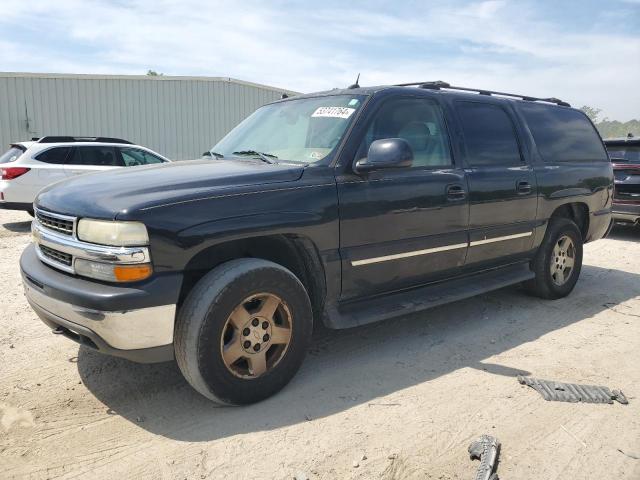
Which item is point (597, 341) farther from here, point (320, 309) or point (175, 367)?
point (175, 367)

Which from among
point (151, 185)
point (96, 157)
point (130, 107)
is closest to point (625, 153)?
point (151, 185)

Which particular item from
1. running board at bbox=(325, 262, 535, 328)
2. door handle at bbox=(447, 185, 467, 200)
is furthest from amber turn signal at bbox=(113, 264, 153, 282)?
door handle at bbox=(447, 185, 467, 200)

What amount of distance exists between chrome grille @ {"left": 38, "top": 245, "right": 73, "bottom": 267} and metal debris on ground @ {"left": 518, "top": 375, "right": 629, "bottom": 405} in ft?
9.64

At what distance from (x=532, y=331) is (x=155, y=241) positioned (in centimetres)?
335

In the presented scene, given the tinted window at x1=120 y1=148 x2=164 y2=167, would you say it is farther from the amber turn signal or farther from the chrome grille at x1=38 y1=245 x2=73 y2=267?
the amber turn signal

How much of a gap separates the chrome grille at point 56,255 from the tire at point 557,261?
13.8 feet

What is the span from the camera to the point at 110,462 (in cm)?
259

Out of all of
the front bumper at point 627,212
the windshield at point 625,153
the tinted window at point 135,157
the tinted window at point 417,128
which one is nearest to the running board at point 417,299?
the tinted window at point 417,128

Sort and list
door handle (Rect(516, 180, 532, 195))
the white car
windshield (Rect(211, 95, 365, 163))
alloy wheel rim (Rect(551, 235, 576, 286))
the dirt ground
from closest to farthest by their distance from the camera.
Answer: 1. the dirt ground
2. windshield (Rect(211, 95, 365, 163))
3. door handle (Rect(516, 180, 532, 195))
4. alloy wheel rim (Rect(551, 235, 576, 286))
5. the white car

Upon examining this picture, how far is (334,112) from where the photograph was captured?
3830 mm

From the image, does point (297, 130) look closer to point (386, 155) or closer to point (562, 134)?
point (386, 155)

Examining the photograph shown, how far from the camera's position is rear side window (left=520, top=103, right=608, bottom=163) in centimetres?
513

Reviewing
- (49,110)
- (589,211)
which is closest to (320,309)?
(589,211)

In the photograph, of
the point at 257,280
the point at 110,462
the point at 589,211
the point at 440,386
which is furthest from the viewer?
the point at 589,211
